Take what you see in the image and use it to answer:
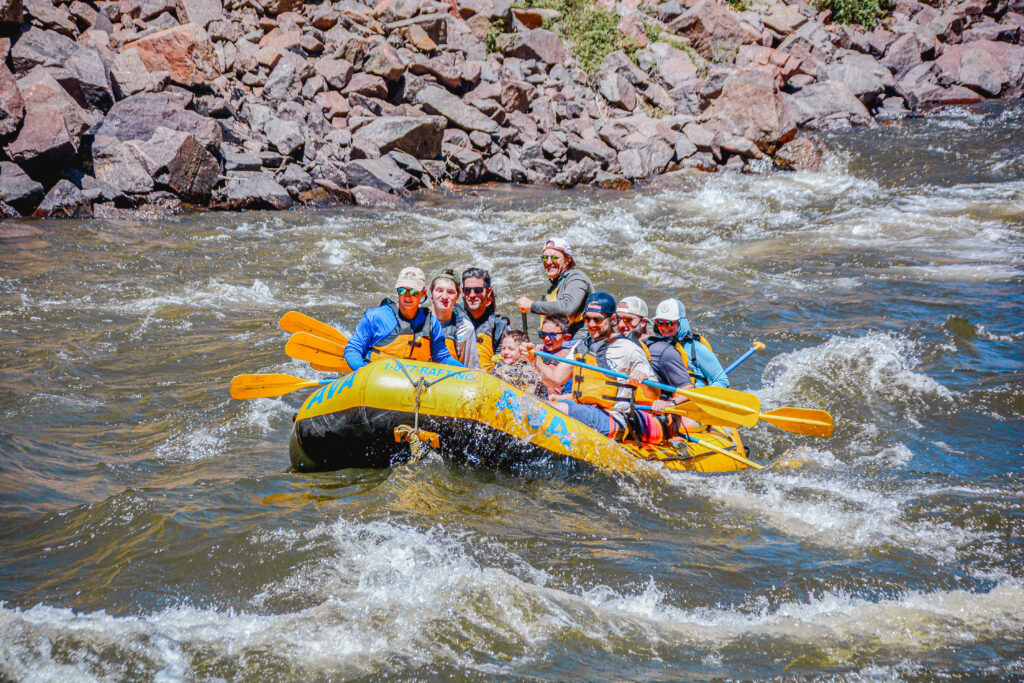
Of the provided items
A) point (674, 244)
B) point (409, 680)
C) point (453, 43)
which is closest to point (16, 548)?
point (409, 680)

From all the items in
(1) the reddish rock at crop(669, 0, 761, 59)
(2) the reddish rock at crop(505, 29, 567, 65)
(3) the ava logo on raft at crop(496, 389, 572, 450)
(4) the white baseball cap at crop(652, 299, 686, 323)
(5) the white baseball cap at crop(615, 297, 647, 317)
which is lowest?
(3) the ava logo on raft at crop(496, 389, 572, 450)

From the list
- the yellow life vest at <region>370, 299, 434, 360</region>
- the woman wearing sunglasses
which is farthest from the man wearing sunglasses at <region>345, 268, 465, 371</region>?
the woman wearing sunglasses

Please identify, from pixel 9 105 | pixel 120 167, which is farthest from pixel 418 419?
pixel 9 105

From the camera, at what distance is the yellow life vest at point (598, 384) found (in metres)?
5.17

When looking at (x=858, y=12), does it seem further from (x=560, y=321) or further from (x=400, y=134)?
(x=560, y=321)

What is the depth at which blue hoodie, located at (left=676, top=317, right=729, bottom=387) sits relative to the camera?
5617mm

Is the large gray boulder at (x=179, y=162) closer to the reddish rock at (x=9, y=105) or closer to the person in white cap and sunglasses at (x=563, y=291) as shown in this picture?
the reddish rock at (x=9, y=105)

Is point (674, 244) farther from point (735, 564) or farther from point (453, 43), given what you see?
point (453, 43)

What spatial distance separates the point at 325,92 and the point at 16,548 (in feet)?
43.0

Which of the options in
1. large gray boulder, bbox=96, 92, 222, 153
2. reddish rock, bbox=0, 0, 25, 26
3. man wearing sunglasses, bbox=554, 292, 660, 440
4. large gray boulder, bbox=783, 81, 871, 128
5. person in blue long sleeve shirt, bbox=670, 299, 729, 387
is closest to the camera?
man wearing sunglasses, bbox=554, 292, 660, 440

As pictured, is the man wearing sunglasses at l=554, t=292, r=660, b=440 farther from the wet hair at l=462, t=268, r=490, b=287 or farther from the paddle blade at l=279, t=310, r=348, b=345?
the paddle blade at l=279, t=310, r=348, b=345

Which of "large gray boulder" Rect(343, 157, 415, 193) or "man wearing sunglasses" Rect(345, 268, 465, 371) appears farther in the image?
"large gray boulder" Rect(343, 157, 415, 193)

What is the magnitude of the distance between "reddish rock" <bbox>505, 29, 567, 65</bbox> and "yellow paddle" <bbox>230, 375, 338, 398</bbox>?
14.8m

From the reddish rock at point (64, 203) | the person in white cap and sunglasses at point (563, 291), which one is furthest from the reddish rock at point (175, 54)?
the person in white cap and sunglasses at point (563, 291)
